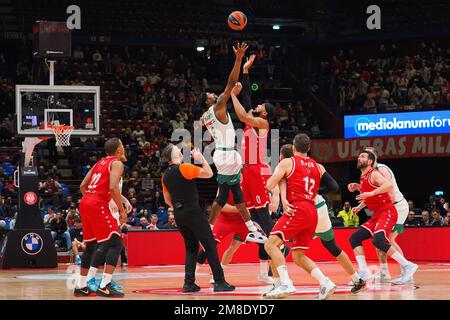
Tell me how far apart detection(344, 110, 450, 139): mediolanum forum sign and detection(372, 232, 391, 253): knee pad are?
15920 millimetres

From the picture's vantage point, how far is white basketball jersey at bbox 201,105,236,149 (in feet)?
42.3

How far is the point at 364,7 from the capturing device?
36.9 metres

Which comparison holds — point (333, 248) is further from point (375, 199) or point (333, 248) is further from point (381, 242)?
point (375, 199)

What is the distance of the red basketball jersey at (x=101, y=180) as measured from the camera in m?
11.8

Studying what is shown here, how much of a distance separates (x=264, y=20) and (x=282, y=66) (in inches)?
100.0

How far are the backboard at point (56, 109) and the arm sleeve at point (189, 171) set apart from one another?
296 inches

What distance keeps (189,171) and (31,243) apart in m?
7.98

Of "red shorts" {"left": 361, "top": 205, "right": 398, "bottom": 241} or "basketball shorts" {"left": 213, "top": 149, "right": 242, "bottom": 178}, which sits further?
"red shorts" {"left": 361, "top": 205, "right": 398, "bottom": 241}

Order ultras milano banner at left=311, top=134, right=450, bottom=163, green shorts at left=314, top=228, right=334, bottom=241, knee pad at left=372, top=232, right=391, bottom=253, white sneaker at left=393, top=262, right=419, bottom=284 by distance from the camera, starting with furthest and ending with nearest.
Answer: ultras milano banner at left=311, top=134, right=450, bottom=163 → white sneaker at left=393, top=262, right=419, bottom=284 → knee pad at left=372, top=232, right=391, bottom=253 → green shorts at left=314, top=228, right=334, bottom=241

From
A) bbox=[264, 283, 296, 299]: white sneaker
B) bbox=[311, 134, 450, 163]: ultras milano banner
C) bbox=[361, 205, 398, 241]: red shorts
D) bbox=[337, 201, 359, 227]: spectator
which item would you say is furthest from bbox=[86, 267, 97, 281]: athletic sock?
bbox=[311, 134, 450, 163]: ultras milano banner

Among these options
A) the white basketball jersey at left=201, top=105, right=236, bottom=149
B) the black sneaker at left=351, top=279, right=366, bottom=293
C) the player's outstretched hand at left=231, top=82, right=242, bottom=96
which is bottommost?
the black sneaker at left=351, top=279, right=366, bottom=293

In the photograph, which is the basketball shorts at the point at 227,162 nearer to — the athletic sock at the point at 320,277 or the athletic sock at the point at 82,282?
the athletic sock at the point at 82,282

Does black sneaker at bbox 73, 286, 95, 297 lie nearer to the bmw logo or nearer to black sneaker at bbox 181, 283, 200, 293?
black sneaker at bbox 181, 283, 200, 293
